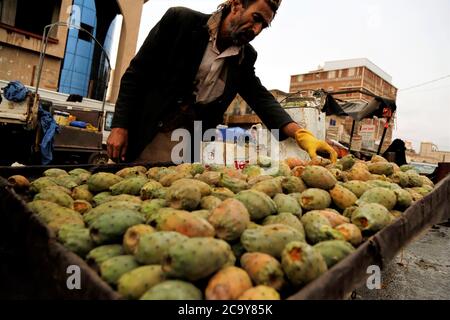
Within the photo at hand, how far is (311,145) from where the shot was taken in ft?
9.60

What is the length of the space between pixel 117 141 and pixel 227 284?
216cm

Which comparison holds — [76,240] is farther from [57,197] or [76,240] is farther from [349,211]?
[349,211]

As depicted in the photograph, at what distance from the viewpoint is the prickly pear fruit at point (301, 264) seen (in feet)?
3.20

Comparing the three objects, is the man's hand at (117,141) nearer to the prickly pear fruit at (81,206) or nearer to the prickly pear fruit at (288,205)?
the prickly pear fruit at (81,206)

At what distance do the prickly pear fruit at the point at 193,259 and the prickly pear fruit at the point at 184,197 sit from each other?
1.43 feet

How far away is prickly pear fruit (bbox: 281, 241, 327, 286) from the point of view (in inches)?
38.4

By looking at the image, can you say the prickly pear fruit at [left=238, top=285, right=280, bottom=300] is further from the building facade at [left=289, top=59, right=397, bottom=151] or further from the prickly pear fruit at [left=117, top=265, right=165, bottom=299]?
the building facade at [left=289, top=59, right=397, bottom=151]

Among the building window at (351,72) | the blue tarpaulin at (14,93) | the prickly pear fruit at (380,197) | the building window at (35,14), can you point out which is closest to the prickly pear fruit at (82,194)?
the prickly pear fruit at (380,197)

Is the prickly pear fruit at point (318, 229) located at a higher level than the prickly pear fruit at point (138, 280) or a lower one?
higher

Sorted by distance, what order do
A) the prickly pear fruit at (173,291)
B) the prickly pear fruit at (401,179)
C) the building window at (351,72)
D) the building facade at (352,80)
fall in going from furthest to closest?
the building window at (351,72), the building facade at (352,80), the prickly pear fruit at (401,179), the prickly pear fruit at (173,291)

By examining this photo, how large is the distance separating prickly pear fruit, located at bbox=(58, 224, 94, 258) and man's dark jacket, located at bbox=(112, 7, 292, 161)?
1754 mm

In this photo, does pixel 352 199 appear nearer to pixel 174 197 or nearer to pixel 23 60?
pixel 174 197

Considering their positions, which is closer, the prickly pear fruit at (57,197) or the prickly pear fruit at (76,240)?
the prickly pear fruit at (76,240)
